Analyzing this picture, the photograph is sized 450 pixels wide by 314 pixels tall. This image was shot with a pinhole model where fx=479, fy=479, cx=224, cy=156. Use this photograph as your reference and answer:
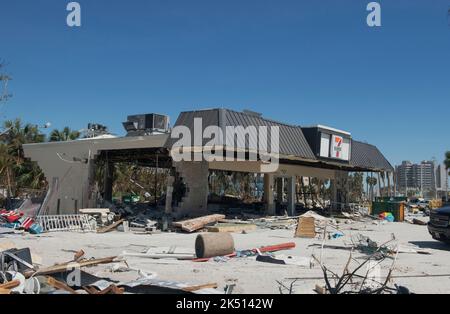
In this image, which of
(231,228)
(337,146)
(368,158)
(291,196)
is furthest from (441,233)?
(368,158)

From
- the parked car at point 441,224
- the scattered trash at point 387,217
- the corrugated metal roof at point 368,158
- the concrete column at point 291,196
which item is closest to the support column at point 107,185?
the concrete column at point 291,196

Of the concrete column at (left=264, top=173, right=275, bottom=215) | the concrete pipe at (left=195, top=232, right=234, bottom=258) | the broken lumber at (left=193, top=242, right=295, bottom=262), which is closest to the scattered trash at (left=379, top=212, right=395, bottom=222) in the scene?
the concrete column at (left=264, top=173, right=275, bottom=215)

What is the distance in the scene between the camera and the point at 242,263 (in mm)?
12328

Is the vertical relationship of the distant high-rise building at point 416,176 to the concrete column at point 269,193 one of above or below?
above

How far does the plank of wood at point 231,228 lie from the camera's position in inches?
861

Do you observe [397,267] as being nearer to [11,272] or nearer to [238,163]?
[11,272]

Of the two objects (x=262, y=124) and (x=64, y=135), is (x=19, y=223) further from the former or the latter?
(x=64, y=135)

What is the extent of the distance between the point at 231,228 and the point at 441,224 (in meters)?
9.76

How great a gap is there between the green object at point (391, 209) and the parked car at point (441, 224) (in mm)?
16678

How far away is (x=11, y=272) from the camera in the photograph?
872cm

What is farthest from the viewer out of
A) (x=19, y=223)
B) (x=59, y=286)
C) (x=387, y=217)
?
(x=387, y=217)

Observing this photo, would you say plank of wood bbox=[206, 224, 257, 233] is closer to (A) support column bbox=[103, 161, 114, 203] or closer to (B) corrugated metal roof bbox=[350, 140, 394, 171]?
(A) support column bbox=[103, 161, 114, 203]

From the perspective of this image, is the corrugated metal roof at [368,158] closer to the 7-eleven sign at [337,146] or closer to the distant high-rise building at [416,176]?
the 7-eleven sign at [337,146]
